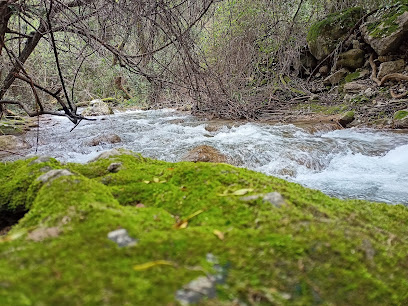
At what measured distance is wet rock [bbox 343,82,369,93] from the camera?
9.84 metres

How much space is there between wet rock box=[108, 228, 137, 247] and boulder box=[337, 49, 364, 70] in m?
12.1

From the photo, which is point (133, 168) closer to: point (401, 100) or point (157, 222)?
point (157, 222)

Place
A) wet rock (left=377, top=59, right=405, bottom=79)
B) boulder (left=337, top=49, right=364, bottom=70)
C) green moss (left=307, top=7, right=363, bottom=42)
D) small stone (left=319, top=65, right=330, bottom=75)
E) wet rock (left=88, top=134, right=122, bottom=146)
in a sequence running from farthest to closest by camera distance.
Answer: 1. small stone (left=319, top=65, right=330, bottom=75)
2. green moss (left=307, top=7, right=363, bottom=42)
3. boulder (left=337, top=49, right=364, bottom=70)
4. wet rock (left=377, top=59, right=405, bottom=79)
5. wet rock (left=88, top=134, right=122, bottom=146)

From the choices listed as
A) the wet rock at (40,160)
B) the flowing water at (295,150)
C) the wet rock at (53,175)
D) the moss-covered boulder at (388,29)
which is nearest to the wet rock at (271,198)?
the wet rock at (53,175)

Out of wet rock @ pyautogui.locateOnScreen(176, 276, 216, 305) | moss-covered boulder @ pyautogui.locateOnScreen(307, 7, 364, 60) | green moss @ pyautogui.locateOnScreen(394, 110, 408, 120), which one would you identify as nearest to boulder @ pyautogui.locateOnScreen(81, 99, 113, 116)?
moss-covered boulder @ pyautogui.locateOnScreen(307, 7, 364, 60)

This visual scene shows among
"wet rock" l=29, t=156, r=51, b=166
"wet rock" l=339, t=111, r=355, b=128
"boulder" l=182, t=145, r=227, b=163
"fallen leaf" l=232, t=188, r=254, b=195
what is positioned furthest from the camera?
"wet rock" l=339, t=111, r=355, b=128

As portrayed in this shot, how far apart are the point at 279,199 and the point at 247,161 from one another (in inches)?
178

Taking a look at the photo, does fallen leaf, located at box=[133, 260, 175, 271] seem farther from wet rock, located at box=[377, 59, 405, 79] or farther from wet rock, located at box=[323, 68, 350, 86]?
wet rock, located at box=[323, 68, 350, 86]

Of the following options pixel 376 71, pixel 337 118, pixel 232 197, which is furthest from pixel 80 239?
pixel 376 71

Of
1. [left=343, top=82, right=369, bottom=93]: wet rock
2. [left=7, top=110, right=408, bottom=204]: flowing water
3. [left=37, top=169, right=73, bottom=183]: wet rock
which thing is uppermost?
[left=343, top=82, right=369, bottom=93]: wet rock

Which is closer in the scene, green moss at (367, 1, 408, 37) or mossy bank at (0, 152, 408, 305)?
mossy bank at (0, 152, 408, 305)

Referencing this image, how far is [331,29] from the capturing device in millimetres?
11211

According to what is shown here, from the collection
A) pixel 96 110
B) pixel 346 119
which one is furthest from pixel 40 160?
pixel 96 110

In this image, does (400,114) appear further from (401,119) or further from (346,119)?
(346,119)
